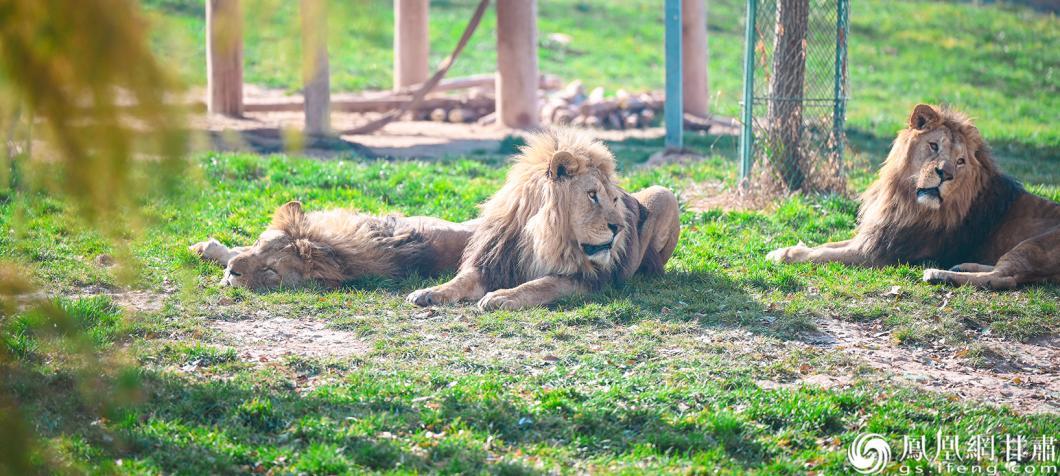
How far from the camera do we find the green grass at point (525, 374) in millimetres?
4121

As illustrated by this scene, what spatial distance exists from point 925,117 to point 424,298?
12.5 ft

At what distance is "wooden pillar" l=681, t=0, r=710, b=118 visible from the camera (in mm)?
15461

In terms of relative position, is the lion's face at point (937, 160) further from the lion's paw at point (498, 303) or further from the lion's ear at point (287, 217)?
the lion's ear at point (287, 217)

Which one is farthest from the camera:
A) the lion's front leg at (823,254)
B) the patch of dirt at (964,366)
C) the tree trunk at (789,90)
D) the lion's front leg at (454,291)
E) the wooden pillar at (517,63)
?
the wooden pillar at (517,63)

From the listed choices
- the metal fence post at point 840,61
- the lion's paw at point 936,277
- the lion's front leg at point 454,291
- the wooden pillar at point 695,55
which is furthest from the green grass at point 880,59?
the lion's front leg at point 454,291

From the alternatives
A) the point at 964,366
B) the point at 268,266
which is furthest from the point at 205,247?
the point at 964,366

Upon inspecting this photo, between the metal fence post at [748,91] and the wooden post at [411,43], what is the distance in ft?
27.1

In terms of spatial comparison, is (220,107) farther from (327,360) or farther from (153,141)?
(153,141)

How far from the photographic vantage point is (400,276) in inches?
277

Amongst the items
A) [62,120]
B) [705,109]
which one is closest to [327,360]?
[62,120]

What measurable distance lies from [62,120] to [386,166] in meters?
9.05

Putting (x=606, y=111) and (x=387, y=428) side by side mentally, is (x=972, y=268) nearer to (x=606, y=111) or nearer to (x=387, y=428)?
(x=387, y=428)

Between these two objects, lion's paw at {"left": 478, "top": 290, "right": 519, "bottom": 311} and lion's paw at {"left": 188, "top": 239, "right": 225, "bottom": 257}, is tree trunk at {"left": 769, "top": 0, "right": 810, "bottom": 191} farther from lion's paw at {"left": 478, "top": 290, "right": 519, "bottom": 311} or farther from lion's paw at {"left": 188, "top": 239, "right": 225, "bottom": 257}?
lion's paw at {"left": 188, "top": 239, "right": 225, "bottom": 257}

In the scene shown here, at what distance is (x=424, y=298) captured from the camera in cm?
639
